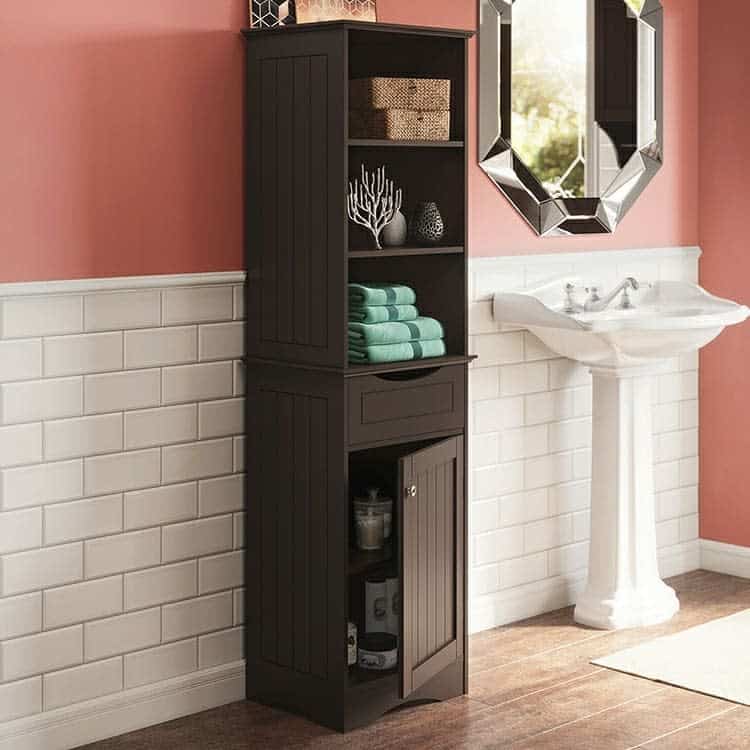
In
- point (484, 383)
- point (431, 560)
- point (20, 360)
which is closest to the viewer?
point (20, 360)

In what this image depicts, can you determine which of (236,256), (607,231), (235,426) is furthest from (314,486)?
(607,231)

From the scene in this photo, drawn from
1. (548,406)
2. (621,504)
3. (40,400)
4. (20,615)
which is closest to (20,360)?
(40,400)

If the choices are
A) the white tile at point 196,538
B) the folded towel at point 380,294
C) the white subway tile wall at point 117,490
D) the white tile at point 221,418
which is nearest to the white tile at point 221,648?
the white subway tile wall at point 117,490

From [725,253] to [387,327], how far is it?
1990mm

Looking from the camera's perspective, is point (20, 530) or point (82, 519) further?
point (82, 519)

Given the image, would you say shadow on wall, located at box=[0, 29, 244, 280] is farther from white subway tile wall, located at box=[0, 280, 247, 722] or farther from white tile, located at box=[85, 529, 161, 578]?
white tile, located at box=[85, 529, 161, 578]

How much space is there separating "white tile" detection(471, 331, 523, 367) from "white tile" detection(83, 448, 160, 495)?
1252 millimetres

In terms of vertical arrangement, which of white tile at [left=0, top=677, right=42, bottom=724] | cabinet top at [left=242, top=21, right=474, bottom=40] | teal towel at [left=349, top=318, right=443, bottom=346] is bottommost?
white tile at [left=0, top=677, right=42, bottom=724]

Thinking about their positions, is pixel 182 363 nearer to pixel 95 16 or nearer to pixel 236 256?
pixel 236 256

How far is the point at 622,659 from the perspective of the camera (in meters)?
4.27

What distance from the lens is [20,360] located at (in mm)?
3363

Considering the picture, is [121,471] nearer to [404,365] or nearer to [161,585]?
[161,585]

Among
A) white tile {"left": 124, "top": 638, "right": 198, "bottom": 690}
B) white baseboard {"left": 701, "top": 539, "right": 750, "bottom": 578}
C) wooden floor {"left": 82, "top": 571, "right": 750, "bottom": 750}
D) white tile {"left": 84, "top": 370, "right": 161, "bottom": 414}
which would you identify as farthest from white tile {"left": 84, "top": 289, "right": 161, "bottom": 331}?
white baseboard {"left": 701, "top": 539, "right": 750, "bottom": 578}

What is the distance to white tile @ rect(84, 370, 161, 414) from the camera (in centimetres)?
351
